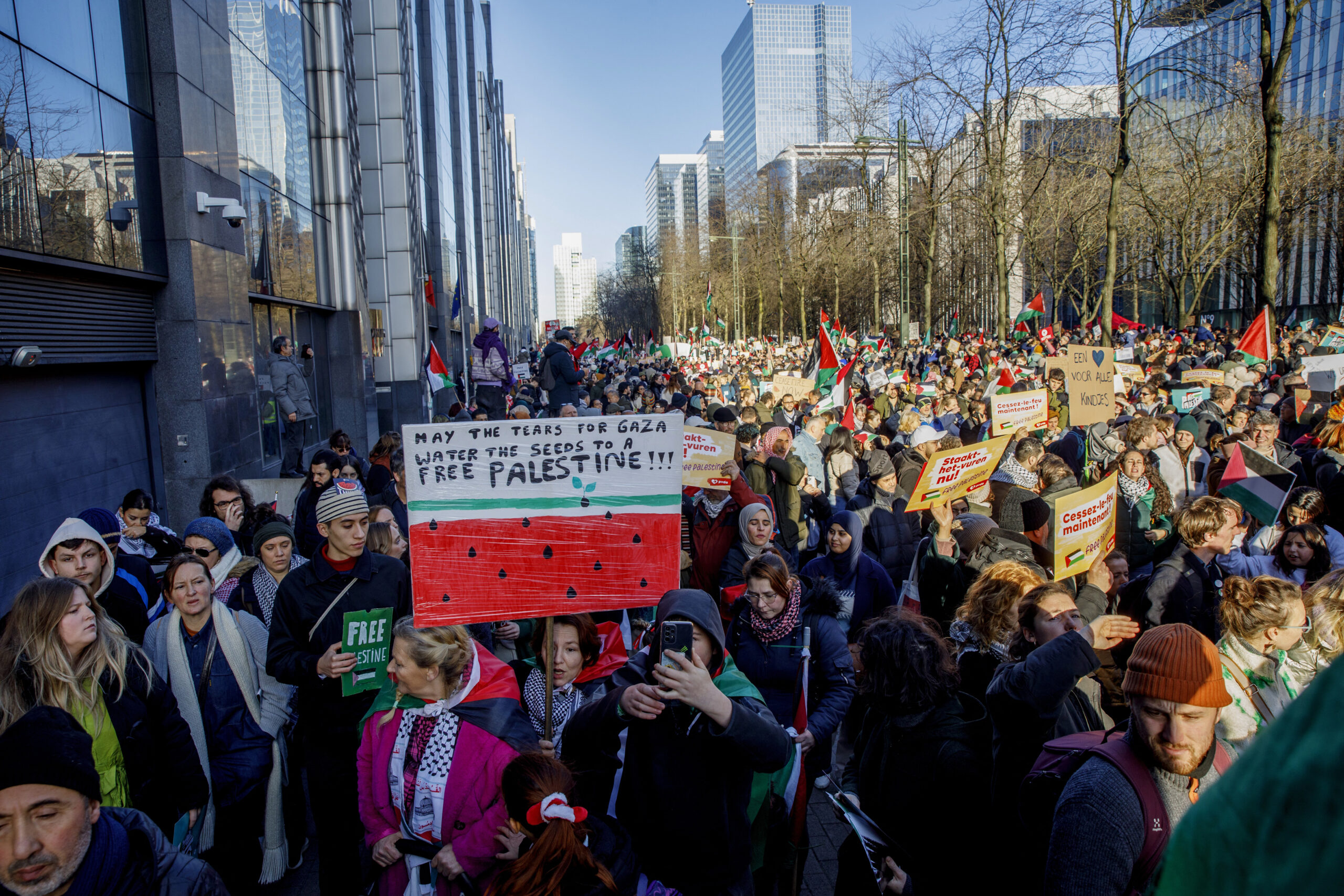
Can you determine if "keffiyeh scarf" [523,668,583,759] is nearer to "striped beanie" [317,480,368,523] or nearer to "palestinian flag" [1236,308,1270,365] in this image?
"striped beanie" [317,480,368,523]

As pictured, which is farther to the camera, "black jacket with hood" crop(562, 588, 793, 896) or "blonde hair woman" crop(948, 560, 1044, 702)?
"blonde hair woman" crop(948, 560, 1044, 702)

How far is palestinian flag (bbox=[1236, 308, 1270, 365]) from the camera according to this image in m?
13.0

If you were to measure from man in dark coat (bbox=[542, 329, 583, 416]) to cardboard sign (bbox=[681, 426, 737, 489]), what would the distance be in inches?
242

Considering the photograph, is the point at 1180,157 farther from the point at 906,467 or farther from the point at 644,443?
the point at 644,443

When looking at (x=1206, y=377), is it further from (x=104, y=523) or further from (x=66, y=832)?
(x=66, y=832)

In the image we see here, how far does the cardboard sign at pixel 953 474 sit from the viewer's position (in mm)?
6004

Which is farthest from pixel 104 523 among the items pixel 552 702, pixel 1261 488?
pixel 1261 488

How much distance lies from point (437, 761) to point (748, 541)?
9.59 feet

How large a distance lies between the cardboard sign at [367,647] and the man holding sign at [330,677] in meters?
0.22

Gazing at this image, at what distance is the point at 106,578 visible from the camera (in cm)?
451

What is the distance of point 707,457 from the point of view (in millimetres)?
6754

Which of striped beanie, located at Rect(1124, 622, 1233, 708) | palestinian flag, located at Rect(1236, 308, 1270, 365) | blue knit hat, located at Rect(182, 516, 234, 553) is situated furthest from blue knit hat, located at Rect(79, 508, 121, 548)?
palestinian flag, located at Rect(1236, 308, 1270, 365)

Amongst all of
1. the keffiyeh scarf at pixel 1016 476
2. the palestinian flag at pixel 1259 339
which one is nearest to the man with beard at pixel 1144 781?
the keffiyeh scarf at pixel 1016 476

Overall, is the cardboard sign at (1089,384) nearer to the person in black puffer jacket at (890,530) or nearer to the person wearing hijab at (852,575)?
the person in black puffer jacket at (890,530)
